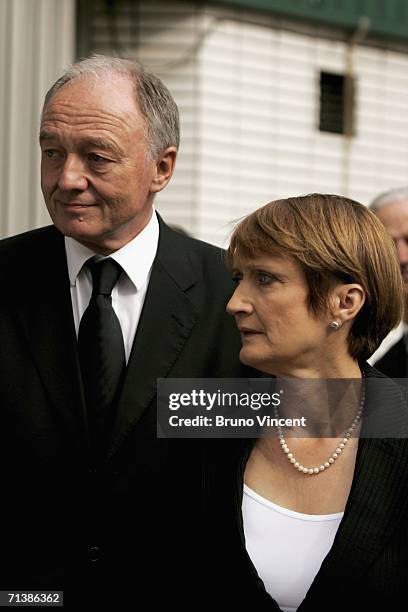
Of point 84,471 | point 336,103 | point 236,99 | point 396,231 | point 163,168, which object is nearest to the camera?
point 84,471

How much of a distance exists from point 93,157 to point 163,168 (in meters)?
0.26

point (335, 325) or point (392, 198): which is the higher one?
point (392, 198)

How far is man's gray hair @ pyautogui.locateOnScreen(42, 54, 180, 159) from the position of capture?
2.61m

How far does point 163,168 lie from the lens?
274 centimetres

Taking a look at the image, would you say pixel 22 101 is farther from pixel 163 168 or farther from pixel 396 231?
pixel 163 168

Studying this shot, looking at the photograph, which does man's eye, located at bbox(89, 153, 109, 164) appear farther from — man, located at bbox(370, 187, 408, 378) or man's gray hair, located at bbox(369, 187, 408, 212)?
man's gray hair, located at bbox(369, 187, 408, 212)

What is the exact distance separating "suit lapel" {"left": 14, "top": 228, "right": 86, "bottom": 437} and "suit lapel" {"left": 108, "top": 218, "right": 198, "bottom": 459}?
113 millimetres

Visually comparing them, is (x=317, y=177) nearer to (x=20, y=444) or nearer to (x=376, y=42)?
(x=376, y=42)

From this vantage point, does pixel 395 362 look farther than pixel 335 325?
Yes

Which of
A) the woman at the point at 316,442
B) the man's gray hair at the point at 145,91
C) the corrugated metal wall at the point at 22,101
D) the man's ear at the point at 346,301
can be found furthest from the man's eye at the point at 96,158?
the corrugated metal wall at the point at 22,101

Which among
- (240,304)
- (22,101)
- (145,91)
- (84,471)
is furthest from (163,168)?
(22,101)

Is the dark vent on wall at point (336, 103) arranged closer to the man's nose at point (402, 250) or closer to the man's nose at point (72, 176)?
the man's nose at point (402, 250)

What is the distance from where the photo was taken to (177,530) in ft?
7.81

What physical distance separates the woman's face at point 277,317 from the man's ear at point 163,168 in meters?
0.57
